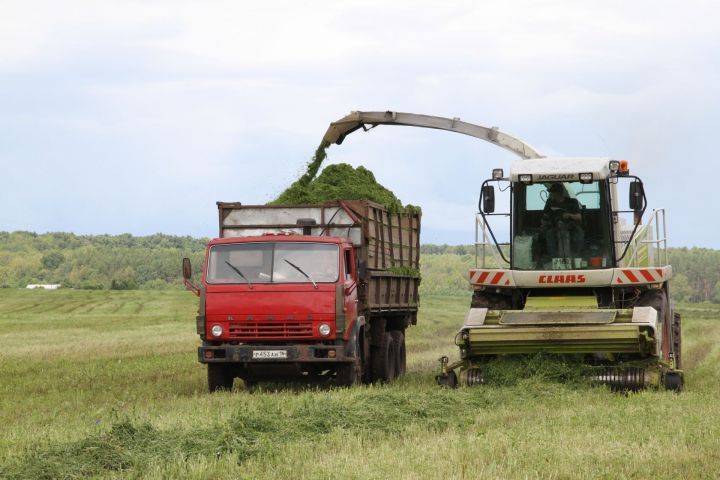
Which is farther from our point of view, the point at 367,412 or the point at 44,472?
the point at 367,412

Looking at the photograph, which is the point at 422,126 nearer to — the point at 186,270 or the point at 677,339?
the point at 677,339

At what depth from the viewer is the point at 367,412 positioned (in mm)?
11680

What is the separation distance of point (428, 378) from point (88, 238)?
125152 mm

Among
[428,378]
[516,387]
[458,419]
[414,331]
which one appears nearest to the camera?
[458,419]

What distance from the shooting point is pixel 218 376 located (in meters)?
16.0

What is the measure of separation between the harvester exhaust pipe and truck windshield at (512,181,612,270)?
6.35 ft

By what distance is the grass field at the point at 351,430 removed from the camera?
8.49m

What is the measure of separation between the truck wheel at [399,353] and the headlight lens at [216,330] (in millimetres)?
4602

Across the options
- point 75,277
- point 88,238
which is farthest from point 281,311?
point 88,238

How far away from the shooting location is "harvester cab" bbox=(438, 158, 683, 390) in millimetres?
15016

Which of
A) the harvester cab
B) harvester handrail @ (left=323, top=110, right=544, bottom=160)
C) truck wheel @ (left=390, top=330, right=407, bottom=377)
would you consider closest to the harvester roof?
the harvester cab

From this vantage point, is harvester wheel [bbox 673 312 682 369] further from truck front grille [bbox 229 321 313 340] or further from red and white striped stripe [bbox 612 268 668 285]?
truck front grille [bbox 229 321 313 340]

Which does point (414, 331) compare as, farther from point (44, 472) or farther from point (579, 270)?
point (44, 472)

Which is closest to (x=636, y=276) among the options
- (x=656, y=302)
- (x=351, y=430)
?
(x=656, y=302)
